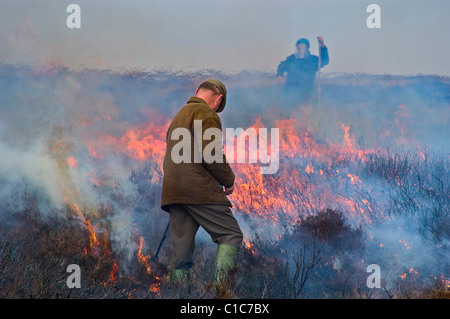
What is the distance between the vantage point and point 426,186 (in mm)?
5656

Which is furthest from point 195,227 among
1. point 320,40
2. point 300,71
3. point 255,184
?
point 320,40

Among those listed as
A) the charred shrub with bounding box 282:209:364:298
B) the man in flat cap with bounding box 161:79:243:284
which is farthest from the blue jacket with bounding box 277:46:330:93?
the man in flat cap with bounding box 161:79:243:284

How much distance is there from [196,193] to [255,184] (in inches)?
73.6

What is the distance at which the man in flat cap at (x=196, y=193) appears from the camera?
413cm

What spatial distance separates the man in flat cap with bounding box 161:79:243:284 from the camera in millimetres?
4133

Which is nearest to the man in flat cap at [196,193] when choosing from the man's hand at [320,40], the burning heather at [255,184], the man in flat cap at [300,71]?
the burning heather at [255,184]

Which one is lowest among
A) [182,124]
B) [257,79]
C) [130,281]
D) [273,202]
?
[130,281]

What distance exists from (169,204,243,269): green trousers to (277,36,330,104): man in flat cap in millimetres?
2680

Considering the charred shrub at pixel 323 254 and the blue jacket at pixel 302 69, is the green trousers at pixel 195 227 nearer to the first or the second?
the charred shrub at pixel 323 254

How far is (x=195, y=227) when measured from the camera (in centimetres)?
430

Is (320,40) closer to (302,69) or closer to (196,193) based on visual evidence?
(302,69)
